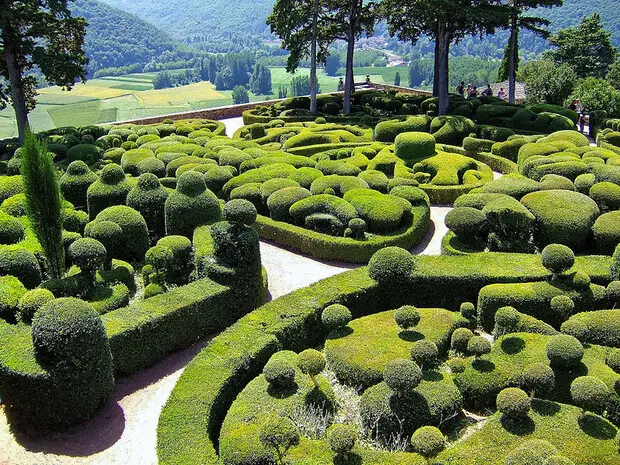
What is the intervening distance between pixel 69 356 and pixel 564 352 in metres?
8.74

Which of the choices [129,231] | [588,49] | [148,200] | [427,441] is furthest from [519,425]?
[588,49]

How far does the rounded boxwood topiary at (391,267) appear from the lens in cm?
1277

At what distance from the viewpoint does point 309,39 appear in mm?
36094

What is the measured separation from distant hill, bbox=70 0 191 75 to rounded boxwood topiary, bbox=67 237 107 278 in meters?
155

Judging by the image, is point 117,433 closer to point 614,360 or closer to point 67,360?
point 67,360

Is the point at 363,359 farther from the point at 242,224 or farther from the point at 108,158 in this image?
the point at 108,158

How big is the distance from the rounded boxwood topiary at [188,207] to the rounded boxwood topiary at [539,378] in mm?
9838

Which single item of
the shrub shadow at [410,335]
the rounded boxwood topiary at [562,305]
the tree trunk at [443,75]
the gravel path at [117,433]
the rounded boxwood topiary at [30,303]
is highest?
the tree trunk at [443,75]

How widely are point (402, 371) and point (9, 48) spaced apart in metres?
24.4

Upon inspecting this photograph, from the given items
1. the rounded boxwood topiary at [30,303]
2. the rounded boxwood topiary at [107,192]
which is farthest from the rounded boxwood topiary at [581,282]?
the rounded boxwood topiary at [107,192]

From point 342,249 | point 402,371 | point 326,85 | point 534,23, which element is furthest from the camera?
point 326,85

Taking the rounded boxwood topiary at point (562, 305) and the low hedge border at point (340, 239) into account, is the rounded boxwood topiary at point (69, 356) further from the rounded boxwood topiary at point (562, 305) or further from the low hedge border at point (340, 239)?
the rounded boxwood topiary at point (562, 305)

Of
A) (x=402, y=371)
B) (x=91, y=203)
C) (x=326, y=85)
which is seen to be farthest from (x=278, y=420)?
(x=326, y=85)

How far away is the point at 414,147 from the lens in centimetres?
2281
